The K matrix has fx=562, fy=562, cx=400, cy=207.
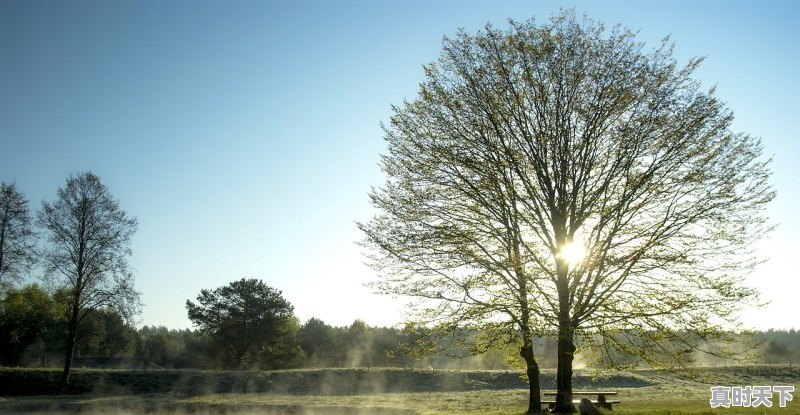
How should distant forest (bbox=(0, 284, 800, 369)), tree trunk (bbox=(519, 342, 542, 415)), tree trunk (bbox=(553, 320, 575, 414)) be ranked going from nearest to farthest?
tree trunk (bbox=(553, 320, 575, 414)), tree trunk (bbox=(519, 342, 542, 415)), distant forest (bbox=(0, 284, 800, 369))

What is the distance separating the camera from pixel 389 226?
18.3 m

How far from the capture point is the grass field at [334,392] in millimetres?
27250

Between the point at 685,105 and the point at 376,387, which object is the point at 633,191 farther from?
the point at 376,387

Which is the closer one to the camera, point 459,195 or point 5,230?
point 459,195

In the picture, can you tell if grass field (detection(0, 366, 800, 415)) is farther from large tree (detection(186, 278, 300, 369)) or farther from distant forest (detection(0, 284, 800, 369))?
large tree (detection(186, 278, 300, 369))

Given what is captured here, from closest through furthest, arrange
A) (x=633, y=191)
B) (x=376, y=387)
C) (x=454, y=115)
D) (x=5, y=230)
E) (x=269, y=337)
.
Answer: (x=633, y=191) → (x=454, y=115) → (x=5, y=230) → (x=376, y=387) → (x=269, y=337)

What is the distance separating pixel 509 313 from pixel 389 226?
465cm

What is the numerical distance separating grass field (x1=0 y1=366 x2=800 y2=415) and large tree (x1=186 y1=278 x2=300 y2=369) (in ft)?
73.2

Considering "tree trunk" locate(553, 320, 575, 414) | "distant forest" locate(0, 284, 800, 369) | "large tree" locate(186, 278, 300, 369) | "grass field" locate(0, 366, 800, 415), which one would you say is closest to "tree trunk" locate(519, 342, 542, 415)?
"tree trunk" locate(553, 320, 575, 414)

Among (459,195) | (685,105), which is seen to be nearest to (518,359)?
(459,195)

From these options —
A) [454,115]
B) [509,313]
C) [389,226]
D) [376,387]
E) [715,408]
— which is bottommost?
[376,387]

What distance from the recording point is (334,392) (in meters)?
40.5

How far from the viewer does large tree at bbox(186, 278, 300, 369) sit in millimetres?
66562

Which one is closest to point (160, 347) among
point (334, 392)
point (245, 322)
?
point (245, 322)
